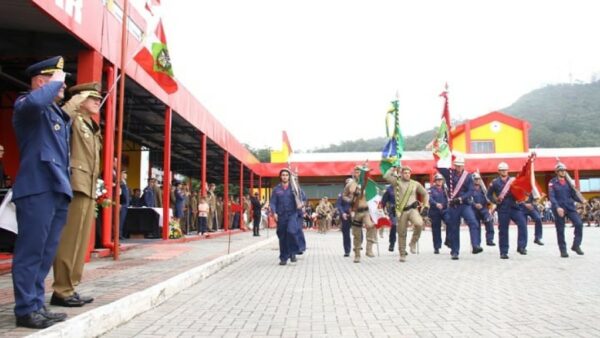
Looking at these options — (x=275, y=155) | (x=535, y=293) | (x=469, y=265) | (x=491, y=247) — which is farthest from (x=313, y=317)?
(x=275, y=155)

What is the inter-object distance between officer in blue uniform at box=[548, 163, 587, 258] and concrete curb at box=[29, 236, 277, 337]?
290 inches

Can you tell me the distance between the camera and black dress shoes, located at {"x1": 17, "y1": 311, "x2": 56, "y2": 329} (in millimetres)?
3949

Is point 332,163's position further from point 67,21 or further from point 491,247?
point 67,21

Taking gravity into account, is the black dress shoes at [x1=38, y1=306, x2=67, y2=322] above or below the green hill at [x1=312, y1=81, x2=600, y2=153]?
below

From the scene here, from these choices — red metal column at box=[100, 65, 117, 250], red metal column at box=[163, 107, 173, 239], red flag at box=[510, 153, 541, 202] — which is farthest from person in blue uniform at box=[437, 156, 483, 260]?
red metal column at box=[163, 107, 173, 239]

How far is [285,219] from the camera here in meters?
10.7

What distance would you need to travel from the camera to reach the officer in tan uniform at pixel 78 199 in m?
4.84

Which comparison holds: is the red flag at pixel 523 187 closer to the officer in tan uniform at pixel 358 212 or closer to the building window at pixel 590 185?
the officer in tan uniform at pixel 358 212

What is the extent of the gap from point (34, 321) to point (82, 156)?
1.61 meters

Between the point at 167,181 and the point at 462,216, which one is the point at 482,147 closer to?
the point at 462,216

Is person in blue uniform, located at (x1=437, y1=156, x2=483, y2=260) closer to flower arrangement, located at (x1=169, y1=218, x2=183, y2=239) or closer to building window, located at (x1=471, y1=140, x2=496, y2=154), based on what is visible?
flower arrangement, located at (x1=169, y1=218, x2=183, y2=239)

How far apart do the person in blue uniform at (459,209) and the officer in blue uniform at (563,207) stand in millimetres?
1575

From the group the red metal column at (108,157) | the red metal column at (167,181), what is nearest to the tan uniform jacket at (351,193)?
the red metal column at (108,157)

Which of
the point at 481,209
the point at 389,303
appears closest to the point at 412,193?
the point at 481,209
